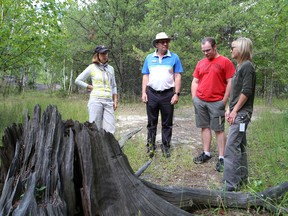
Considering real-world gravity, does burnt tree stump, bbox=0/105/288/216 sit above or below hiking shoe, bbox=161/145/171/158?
above

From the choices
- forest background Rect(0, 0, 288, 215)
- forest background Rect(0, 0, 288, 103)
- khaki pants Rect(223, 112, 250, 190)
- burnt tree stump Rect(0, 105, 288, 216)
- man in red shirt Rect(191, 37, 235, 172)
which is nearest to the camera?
burnt tree stump Rect(0, 105, 288, 216)

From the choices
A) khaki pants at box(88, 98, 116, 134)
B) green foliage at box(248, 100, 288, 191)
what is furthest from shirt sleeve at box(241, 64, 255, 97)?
khaki pants at box(88, 98, 116, 134)

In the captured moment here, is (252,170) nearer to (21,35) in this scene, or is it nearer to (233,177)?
(233,177)

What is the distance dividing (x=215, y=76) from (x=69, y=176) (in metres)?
3.16

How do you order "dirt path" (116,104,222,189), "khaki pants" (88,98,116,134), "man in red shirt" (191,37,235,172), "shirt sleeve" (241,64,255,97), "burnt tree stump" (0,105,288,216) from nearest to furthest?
1. "burnt tree stump" (0,105,288,216)
2. "shirt sleeve" (241,64,255,97)
3. "dirt path" (116,104,222,189)
4. "man in red shirt" (191,37,235,172)
5. "khaki pants" (88,98,116,134)

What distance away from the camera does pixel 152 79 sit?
201 inches

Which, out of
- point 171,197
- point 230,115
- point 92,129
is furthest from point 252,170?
point 92,129

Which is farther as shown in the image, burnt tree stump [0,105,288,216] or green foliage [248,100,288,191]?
green foliage [248,100,288,191]

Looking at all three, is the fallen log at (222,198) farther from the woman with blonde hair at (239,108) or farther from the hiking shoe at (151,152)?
the hiking shoe at (151,152)

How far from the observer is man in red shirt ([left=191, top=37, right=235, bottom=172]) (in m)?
4.51

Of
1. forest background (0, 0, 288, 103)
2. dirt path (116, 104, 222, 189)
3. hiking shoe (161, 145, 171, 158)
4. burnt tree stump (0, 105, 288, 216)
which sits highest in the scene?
forest background (0, 0, 288, 103)

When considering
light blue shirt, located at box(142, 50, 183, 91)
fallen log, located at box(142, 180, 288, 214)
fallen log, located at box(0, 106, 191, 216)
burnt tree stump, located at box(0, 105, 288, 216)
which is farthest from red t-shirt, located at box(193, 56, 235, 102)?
fallen log, located at box(0, 106, 191, 216)

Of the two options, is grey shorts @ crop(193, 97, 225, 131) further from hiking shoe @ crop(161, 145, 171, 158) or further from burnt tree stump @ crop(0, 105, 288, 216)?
burnt tree stump @ crop(0, 105, 288, 216)

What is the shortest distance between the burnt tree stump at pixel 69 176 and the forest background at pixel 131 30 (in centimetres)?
547
